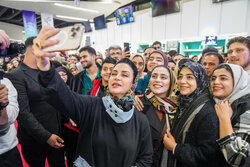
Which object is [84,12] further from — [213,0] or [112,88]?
[112,88]

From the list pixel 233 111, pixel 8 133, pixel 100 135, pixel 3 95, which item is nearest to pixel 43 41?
pixel 3 95

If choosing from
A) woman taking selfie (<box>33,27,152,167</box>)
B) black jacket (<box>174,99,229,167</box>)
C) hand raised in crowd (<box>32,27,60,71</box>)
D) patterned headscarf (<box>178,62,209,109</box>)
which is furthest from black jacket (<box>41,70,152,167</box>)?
patterned headscarf (<box>178,62,209,109</box>)

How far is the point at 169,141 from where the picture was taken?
1296 millimetres

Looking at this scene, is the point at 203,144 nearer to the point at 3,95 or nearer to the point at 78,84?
the point at 3,95

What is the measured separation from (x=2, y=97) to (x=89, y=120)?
54cm

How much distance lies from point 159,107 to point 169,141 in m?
0.34

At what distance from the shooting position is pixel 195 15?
6.89 m

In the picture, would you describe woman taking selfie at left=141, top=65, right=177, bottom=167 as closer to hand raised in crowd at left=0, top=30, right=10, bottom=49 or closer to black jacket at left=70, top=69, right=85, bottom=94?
black jacket at left=70, top=69, right=85, bottom=94

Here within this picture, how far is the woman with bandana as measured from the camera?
1126 mm

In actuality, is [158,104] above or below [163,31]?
below

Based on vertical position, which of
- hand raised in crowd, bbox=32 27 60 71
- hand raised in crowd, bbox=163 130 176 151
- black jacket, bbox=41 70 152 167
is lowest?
hand raised in crowd, bbox=163 130 176 151

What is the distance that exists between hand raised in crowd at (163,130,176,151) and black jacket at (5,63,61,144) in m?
1.15

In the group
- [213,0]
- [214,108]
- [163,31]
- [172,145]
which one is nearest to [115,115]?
[172,145]

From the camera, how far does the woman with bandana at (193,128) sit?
3.69ft
